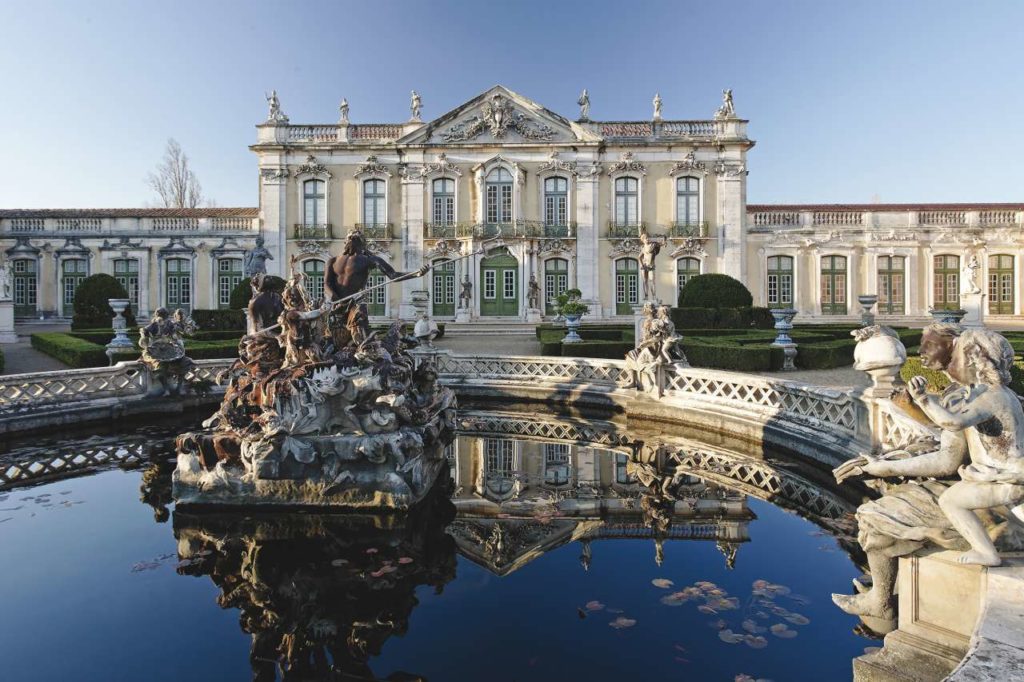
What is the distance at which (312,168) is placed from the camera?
28.5 metres

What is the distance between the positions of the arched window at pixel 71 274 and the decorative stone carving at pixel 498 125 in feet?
55.9

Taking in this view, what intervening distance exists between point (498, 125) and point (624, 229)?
714 cm

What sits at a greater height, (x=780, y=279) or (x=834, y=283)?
(x=780, y=279)

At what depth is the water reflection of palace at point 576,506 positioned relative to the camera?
507cm

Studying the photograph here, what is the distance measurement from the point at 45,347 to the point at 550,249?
1864 centimetres

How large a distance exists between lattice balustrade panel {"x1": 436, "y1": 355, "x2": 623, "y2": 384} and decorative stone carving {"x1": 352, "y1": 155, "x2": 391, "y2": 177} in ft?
61.3

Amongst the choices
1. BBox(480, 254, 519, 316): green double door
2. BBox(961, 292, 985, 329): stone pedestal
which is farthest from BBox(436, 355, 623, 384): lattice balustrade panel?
BBox(480, 254, 519, 316): green double door

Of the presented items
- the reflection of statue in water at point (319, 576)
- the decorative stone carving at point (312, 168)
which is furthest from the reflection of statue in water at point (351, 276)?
the decorative stone carving at point (312, 168)

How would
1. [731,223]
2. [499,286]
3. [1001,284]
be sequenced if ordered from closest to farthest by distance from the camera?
[1001,284] → [731,223] → [499,286]

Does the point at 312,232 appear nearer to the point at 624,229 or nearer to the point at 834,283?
the point at 624,229

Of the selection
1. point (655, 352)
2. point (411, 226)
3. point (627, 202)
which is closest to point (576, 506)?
point (655, 352)

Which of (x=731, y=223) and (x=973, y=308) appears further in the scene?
(x=731, y=223)

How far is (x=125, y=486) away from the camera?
21.5ft

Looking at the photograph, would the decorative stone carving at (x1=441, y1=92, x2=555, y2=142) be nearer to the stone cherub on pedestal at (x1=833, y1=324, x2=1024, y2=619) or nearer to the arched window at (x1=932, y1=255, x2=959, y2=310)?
the arched window at (x1=932, y1=255, x2=959, y2=310)
